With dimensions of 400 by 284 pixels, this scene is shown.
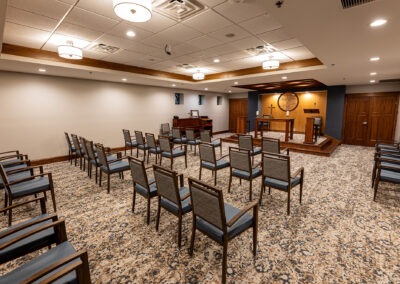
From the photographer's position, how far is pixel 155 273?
6.21 ft

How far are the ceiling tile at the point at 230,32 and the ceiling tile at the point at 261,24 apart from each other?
0.13 metres

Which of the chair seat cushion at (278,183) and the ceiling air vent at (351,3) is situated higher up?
the ceiling air vent at (351,3)

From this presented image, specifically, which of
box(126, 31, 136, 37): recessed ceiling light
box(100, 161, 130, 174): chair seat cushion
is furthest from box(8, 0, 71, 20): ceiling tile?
box(100, 161, 130, 174): chair seat cushion

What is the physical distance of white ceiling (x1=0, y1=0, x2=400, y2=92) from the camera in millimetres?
2197

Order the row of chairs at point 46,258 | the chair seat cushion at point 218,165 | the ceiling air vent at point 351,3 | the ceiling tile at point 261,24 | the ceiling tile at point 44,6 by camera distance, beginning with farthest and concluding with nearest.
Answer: the chair seat cushion at point 218,165 → the ceiling tile at point 261,24 → the ceiling tile at point 44,6 → the ceiling air vent at point 351,3 → the row of chairs at point 46,258

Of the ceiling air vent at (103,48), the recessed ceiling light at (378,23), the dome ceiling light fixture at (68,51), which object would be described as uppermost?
the ceiling air vent at (103,48)

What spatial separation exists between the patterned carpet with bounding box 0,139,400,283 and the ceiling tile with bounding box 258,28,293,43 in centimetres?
290

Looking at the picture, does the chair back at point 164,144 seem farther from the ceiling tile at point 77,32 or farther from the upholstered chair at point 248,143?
the ceiling tile at point 77,32

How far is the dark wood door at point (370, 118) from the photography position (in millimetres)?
7656

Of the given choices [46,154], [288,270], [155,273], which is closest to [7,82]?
[46,154]

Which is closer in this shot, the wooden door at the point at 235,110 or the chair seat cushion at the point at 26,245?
the chair seat cushion at the point at 26,245

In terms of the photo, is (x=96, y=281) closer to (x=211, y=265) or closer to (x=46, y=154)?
(x=211, y=265)

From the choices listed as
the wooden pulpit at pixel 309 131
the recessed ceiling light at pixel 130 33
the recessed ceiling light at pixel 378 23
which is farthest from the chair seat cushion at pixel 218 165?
the wooden pulpit at pixel 309 131

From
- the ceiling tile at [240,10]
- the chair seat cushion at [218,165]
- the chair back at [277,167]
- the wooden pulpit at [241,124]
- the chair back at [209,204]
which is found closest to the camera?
the chair back at [209,204]
